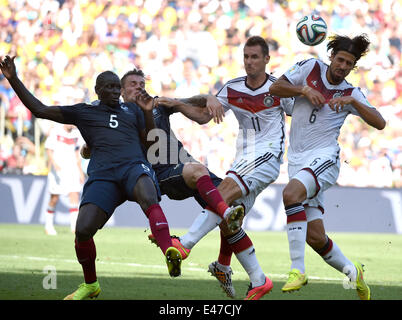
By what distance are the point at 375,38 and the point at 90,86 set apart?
7785mm

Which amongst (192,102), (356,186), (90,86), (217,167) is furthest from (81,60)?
(192,102)

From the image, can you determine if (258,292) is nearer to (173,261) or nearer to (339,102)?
(173,261)

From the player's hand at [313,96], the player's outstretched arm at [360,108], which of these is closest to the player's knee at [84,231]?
the player's hand at [313,96]

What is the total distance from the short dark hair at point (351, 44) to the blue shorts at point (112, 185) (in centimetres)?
221

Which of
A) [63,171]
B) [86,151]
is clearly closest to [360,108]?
[86,151]

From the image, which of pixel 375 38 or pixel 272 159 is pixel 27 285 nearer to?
pixel 272 159

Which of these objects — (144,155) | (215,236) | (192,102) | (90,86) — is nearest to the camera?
(144,155)

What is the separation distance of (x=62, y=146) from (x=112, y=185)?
9.40 metres

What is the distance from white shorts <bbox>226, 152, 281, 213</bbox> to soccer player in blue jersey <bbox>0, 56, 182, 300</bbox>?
1.00m

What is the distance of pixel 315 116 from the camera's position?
24.9 feet

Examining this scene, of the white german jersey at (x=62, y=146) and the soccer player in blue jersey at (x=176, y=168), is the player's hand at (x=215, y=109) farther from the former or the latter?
the white german jersey at (x=62, y=146)

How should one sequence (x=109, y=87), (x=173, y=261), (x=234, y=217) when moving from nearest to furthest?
(x=173, y=261) < (x=234, y=217) < (x=109, y=87)

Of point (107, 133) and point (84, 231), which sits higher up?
point (107, 133)

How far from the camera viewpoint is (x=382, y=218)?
57.4 feet
